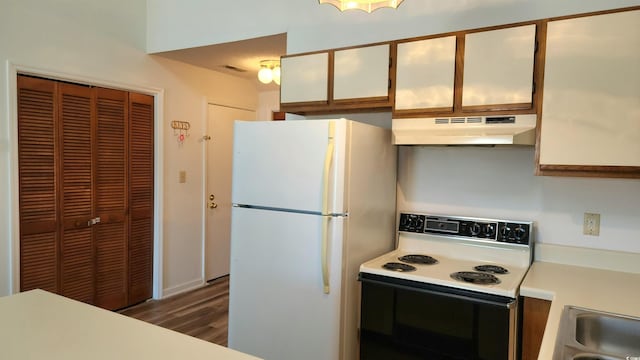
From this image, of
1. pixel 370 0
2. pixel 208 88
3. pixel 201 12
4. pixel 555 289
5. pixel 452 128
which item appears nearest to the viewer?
pixel 370 0

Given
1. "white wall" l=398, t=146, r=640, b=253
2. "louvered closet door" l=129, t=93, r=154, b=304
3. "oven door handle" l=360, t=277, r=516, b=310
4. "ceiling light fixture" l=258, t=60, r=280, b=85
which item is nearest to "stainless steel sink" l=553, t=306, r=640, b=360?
"oven door handle" l=360, t=277, r=516, b=310

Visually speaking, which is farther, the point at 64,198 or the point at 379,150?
the point at 64,198

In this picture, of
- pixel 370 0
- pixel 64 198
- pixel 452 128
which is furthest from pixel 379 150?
pixel 64 198

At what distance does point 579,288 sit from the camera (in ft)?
6.13

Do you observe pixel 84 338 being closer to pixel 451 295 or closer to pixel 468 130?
pixel 451 295

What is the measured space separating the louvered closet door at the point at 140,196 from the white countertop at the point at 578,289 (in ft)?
10.3

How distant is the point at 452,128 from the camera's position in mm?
2219

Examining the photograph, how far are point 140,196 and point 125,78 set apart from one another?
1024 millimetres

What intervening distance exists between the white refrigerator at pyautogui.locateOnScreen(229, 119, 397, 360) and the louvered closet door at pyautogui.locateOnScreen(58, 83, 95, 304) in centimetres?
153

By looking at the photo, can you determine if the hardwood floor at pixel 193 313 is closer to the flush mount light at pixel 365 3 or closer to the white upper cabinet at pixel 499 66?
the white upper cabinet at pixel 499 66

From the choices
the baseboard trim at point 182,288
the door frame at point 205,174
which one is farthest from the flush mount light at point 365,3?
the baseboard trim at point 182,288

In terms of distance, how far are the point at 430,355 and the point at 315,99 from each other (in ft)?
5.16

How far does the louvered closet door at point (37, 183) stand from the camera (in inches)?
116

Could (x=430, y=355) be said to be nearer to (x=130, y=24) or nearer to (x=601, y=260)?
(x=601, y=260)
